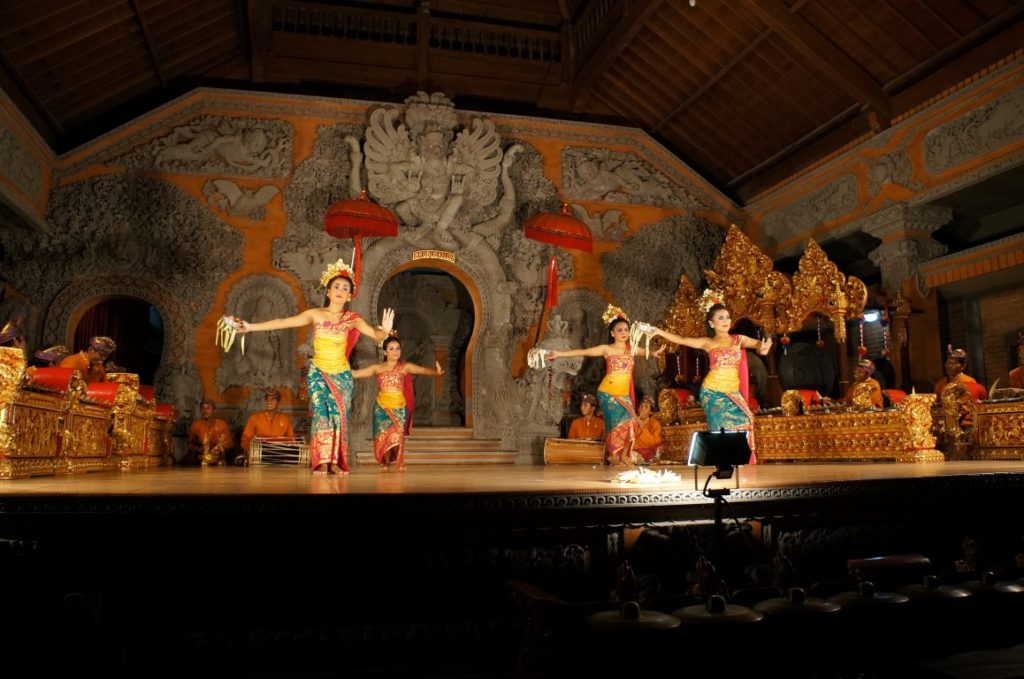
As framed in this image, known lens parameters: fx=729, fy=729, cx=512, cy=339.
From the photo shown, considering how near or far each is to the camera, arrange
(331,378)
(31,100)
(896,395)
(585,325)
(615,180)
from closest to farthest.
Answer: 1. (331,378)
2. (896,395)
3. (31,100)
4. (585,325)
5. (615,180)

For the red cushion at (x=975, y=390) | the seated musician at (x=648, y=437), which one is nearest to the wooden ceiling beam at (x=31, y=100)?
the seated musician at (x=648, y=437)

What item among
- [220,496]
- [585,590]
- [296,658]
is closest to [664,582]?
[585,590]

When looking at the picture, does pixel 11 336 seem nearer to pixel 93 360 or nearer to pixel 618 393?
pixel 93 360

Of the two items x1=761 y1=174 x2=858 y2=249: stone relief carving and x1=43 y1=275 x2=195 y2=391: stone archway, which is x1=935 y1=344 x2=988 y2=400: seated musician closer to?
x1=761 y1=174 x2=858 y2=249: stone relief carving

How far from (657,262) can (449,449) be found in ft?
14.1

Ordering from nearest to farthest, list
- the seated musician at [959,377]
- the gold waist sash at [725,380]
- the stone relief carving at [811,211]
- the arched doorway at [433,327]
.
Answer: the gold waist sash at [725,380] → the seated musician at [959,377] → the stone relief carving at [811,211] → the arched doorway at [433,327]

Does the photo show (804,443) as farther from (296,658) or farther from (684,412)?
(296,658)

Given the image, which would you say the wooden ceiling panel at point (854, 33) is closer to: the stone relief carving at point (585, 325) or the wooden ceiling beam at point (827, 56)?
the wooden ceiling beam at point (827, 56)

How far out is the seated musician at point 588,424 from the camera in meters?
9.95

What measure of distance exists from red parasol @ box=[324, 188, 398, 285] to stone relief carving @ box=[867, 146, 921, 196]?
612 cm

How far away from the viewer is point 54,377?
552 centimetres

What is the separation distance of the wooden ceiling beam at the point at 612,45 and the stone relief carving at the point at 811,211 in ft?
11.1

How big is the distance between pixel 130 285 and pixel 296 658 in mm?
7726

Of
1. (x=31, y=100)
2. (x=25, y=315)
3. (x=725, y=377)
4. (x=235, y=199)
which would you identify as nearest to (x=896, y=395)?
(x=725, y=377)
